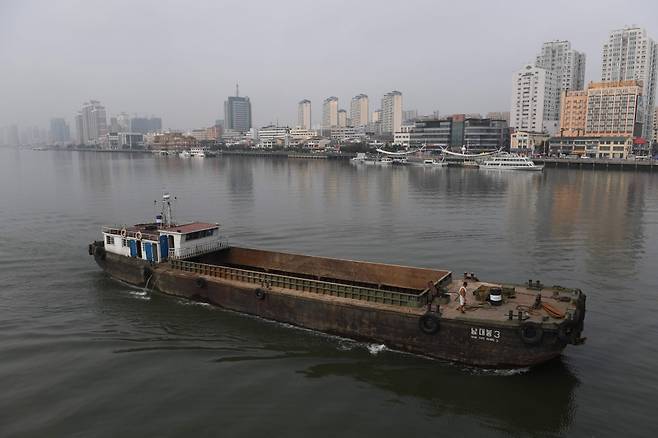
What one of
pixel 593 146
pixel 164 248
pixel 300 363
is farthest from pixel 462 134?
pixel 300 363

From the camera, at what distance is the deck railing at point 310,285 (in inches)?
645

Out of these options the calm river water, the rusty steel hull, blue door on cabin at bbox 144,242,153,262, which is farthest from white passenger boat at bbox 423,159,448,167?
the rusty steel hull

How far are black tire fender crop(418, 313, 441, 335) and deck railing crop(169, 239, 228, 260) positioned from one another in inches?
492

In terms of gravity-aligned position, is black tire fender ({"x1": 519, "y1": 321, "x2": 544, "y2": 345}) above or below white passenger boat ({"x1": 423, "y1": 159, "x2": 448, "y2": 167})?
below

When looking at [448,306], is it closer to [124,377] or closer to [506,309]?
[506,309]

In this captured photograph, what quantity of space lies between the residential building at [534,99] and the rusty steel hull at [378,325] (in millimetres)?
180300

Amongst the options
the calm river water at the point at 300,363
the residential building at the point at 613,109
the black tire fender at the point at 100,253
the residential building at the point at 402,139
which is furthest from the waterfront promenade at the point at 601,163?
the black tire fender at the point at 100,253

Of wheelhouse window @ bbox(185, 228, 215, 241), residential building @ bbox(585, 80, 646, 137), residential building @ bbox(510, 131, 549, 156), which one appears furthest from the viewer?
residential building @ bbox(510, 131, 549, 156)

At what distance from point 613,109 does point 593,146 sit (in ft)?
83.1

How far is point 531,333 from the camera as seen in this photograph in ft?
45.9

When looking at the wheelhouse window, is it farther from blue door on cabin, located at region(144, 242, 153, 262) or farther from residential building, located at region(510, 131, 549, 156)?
residential building, located at region(510, 131, 549, 156)

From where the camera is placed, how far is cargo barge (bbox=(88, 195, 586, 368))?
570 inches

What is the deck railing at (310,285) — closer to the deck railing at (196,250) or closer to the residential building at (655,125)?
the deck railing at (196,250)

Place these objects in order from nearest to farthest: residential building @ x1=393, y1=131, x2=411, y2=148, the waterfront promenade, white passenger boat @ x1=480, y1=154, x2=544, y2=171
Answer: white passenger boat @ x1=480, y1=154, x2=544, y2=171, the waterfront promenade, residential building @ x1=393, y1=131, x2=411, y2=148
